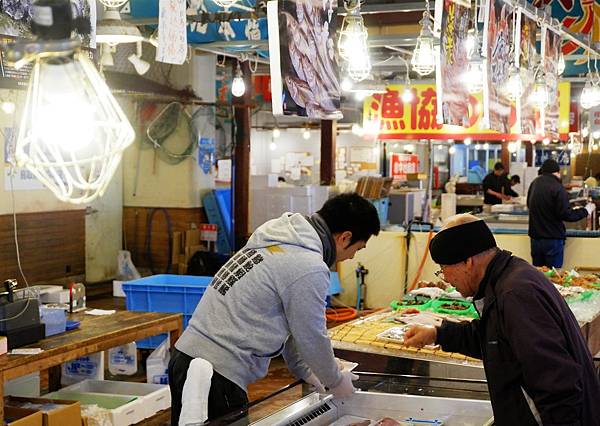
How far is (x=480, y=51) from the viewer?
24.1ft

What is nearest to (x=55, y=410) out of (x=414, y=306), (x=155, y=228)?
(x=414, y=306)

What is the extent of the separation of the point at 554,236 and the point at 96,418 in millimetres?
6885

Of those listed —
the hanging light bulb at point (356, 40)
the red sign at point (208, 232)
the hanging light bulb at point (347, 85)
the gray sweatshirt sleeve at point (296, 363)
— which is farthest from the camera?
the red sign at point (208, 232)

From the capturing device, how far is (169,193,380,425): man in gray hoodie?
3789mm

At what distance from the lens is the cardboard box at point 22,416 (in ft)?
17.8

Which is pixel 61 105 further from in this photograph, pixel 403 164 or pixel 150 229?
pixel 403 164

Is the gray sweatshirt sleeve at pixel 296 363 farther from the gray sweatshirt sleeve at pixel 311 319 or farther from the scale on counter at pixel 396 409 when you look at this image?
the gray sweatshirt sleeve at pixel 311 319

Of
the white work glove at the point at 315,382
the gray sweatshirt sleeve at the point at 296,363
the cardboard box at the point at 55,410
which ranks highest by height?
the gray sweatshirt sleeve at the point at 296,363

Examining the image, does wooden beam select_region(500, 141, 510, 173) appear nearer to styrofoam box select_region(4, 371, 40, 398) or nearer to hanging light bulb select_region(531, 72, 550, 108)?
hanging light bulb select_region(531, 72, 550, 108)

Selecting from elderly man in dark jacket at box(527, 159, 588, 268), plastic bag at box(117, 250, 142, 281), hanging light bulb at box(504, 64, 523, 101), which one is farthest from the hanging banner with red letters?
hanging light bulb at box(504, 64, 523, 101)

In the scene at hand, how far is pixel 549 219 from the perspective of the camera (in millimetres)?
11250

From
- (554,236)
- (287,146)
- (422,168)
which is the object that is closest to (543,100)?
(554,236)

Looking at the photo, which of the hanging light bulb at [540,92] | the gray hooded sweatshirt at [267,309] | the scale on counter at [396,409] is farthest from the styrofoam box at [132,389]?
the hanging light bulb at [540,92]

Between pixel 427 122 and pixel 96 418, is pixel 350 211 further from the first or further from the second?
pixel 427 122
